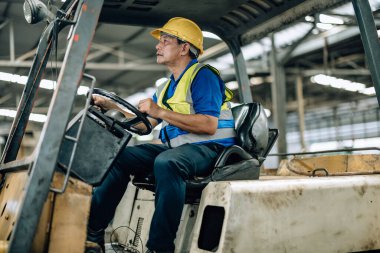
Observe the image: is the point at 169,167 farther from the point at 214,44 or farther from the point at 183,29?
the point at 214,44

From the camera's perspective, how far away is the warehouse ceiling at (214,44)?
11.3ft

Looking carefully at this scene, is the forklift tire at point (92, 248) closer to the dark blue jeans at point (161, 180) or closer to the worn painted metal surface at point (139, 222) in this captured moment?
the dark blue jeans at point (161, 180)

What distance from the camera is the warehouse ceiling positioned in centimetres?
343

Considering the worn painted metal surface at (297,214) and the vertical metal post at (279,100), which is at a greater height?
the vertical metal post at (279,100)

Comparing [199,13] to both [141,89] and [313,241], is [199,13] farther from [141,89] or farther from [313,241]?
[141,89]

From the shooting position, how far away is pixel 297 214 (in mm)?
2520

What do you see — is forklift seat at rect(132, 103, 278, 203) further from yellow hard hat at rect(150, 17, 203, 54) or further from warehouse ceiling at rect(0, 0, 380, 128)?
warehouse ceiling at rect(0, 0, 380, 128)

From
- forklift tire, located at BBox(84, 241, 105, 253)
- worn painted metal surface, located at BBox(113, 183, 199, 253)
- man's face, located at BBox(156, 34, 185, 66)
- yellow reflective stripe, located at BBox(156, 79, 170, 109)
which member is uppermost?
man's face, located at BBox(156, 34, 185, 66)

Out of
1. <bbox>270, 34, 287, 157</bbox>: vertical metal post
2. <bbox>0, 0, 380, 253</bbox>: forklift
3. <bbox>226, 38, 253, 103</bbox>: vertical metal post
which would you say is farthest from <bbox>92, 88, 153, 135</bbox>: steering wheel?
<bbox>270, 34, 287, 157</bbox>: vertical metal post

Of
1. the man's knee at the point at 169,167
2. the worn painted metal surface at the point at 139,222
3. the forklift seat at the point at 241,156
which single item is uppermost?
the forklift seat at the point at 241,156

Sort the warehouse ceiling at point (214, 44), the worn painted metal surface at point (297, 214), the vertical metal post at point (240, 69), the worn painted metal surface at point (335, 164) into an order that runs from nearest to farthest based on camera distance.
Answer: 1. the worn painted metal surface at point (297, 214)
2. the warehouse ceiling at point (214, 44)
3. the worn painted metal surface at point (335, 164)
4. the vertical metal post at point (240, 69)

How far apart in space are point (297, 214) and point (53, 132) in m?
1.29

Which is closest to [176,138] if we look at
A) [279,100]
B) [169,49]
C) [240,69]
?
[169,49]

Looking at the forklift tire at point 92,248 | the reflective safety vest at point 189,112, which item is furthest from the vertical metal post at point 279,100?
the forklift tire at point 92,248
